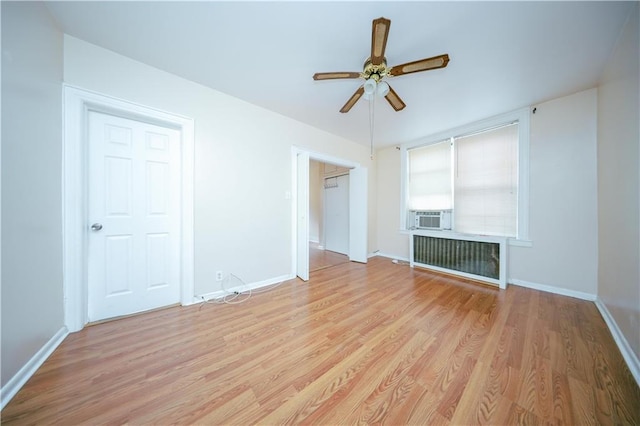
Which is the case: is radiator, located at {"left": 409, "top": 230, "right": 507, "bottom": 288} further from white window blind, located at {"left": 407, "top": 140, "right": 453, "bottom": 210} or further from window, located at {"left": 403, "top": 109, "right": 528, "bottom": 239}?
white window blind, located at {"left": 407, "top": 140, "right": 453, "bottom": 210}

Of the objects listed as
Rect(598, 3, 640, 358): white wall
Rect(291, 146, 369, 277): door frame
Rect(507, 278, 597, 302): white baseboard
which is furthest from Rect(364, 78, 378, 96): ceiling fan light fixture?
Rect(507, 278, 597, 302): white baseboard

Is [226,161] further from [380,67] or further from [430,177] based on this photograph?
[430,177]

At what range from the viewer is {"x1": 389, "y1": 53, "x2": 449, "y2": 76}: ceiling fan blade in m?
1.42

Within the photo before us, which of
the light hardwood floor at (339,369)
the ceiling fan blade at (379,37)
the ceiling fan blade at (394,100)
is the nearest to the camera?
the light hardwood floor at (339,369)

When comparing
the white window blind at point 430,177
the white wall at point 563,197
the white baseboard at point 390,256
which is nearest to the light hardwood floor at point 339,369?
the white wall at point 563,197

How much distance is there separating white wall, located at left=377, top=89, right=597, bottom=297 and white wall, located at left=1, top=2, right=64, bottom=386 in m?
4.84

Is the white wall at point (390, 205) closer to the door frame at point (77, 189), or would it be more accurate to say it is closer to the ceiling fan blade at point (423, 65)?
the ceiling fan blade at point (423, 65)

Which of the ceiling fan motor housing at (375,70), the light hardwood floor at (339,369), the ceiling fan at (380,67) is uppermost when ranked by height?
the ceiling fan motor housing at (375,70)

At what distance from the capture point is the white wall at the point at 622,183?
54.4 inches

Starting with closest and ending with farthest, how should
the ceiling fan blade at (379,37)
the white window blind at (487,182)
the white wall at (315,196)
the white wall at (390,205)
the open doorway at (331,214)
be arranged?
1. the ceiling fan blade at (379,37)
2. the white window blind at (487,182)
3. the white wall at (390,205)
4. the open doorway at (331,214)
5. the white wall at (315,196)

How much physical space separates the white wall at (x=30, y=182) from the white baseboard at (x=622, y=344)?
3692mm

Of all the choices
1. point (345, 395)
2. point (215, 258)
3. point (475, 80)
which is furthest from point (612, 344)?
point (215, 258)

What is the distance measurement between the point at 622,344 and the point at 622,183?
1263 mm

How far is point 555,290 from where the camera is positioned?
2.47 m
